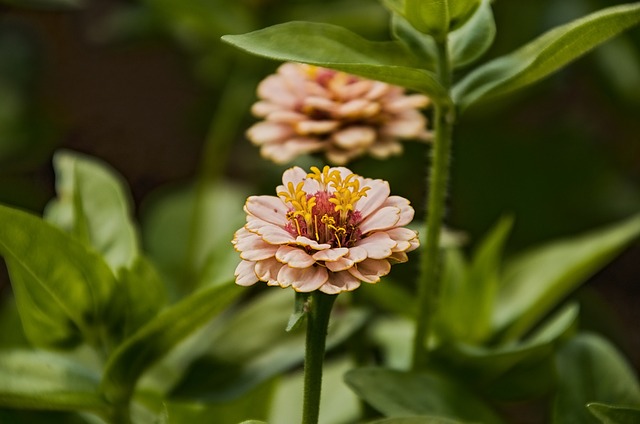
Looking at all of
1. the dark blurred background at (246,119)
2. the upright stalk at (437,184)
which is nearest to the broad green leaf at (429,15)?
the upright stalk at (437,184)

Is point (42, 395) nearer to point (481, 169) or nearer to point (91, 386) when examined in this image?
point (91, 386)

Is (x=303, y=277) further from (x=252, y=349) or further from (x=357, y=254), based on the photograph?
(x=252, y=349)

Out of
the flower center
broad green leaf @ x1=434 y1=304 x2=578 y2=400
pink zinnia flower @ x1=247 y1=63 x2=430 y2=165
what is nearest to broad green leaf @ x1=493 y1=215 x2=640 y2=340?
broad green leaf @ x1=434 y1=304 x2=578 y2=400

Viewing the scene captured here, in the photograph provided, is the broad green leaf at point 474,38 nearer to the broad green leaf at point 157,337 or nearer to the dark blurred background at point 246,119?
the broad green leaf at point 157,337

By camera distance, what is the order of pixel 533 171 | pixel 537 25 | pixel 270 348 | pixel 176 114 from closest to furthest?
pixel 270 348, pixel 537 25, pixel 533 171, pixel 176 114

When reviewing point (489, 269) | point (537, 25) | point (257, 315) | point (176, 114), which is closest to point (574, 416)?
point (489, 269)

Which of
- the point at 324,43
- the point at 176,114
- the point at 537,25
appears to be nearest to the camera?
the point at 324,43
